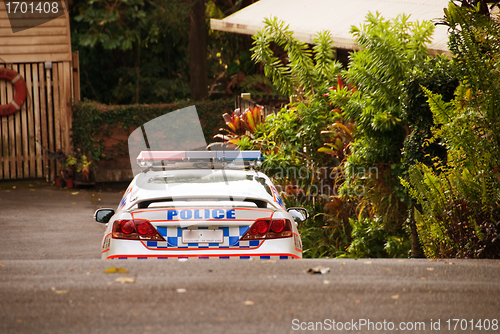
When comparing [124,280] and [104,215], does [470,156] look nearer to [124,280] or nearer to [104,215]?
[124,280]

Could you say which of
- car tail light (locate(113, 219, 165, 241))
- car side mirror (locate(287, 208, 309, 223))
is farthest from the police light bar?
car tail light (locate(113, 219, 165, 241))

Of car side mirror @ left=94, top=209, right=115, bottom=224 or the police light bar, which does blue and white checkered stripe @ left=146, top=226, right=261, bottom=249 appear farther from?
the police light bar

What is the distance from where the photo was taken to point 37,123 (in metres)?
14.8

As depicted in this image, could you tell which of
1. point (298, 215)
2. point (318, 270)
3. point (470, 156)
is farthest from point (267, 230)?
point (470, 156)

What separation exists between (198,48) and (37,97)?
6.87 metres

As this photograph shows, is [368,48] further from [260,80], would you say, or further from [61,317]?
[260,80]

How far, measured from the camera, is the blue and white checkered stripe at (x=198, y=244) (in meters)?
4.71

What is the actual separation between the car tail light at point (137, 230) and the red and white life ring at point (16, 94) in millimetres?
10913

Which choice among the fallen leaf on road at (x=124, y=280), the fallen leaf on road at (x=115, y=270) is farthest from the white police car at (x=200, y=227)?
the fallen leaf on road at (x=124, y=280)

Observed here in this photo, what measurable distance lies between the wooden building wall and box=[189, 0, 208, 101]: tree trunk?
5.76 m

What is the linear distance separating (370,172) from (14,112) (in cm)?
1041

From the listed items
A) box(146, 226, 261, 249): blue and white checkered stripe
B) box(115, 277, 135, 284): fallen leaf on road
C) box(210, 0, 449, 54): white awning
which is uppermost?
box(210, 0, 449, 54): white awning

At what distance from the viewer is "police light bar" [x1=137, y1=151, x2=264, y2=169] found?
5.97 m

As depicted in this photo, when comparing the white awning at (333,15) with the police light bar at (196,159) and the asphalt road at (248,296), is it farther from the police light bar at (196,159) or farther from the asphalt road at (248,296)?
the asphalt road at (248,296)
